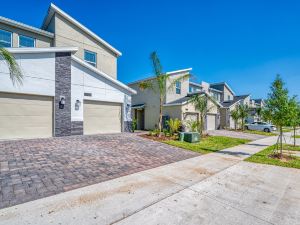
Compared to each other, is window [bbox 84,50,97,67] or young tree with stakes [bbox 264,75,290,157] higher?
window [bbox 84,50,97,67]

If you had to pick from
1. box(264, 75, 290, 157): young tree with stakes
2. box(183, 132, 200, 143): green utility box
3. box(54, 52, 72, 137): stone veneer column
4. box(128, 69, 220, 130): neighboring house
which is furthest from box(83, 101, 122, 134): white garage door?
box(264, 75, 290, 157): young tree with stakes

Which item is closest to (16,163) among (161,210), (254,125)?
(161,210)

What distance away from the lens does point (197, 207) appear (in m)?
3.80

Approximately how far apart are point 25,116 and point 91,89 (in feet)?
14.0

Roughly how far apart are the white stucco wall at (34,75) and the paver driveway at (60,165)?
2.99 m

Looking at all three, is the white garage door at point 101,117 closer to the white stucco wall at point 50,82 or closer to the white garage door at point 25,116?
the white stucco wall at point 50,82

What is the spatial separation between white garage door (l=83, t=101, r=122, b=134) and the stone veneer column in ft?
4.21

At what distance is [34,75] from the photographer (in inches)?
392

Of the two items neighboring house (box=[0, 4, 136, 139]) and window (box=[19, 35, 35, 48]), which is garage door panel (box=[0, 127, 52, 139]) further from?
window (box=[19, 35, 35, 48])

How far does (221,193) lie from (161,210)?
72.7 inches

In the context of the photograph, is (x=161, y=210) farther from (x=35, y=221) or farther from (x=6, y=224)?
(x=6, y=224)

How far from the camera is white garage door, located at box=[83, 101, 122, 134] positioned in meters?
12.4

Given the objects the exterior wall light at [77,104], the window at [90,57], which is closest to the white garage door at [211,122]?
the window at [90,57]

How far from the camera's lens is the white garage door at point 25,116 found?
9.17 meters
